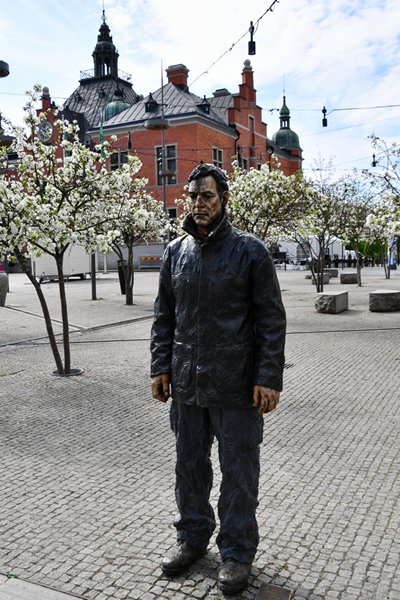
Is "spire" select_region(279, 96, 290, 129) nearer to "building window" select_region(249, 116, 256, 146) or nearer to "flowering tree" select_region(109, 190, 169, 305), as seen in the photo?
"building window" select_region(249, 116, 256, 146)

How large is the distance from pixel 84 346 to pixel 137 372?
283 centimetres

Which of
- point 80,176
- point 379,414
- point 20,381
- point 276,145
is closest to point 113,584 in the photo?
point 379,414

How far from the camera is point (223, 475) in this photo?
3035 mm

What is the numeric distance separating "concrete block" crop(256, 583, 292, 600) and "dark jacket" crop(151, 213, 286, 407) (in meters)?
0.91

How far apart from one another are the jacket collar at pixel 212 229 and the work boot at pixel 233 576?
1.64 metres

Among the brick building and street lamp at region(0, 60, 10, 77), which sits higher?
the brick building

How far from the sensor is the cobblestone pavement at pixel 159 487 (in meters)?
3.05

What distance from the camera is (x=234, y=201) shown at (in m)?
13.7

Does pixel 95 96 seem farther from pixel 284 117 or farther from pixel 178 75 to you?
pixel 284 117

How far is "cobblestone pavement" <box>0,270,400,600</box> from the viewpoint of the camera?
10.0 feet

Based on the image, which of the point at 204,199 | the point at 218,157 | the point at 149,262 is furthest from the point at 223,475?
the point at 218,157

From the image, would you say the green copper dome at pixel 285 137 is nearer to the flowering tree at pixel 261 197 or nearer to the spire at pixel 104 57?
the spire at pixel 104 57

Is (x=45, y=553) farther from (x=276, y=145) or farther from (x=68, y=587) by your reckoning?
(x=276, y=145)

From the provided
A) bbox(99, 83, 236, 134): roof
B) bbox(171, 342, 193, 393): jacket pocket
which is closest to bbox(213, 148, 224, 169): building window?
bbox(99, 83, 236, 134): roof
